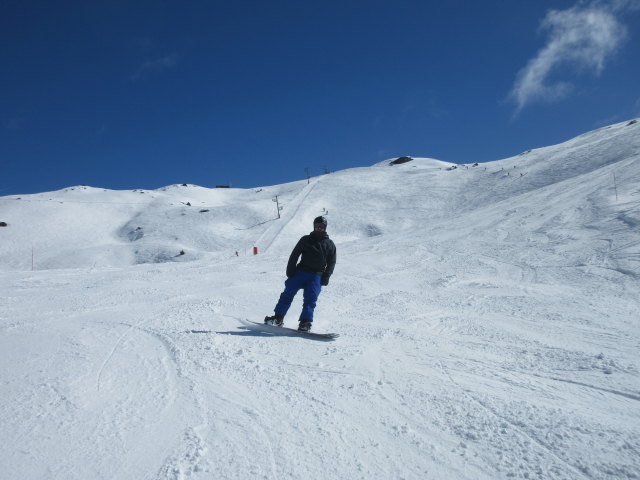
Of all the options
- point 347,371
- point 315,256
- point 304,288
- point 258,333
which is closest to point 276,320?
point 258,333

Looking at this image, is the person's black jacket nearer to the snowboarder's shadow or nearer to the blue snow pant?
the blue snow pant

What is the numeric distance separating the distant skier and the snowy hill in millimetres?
538

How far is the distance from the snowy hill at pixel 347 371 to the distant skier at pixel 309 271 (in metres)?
0.54

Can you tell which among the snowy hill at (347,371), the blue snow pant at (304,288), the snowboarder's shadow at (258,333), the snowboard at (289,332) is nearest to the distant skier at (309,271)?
the blue snow pant at (304,288)

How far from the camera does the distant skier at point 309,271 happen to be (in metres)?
5.71

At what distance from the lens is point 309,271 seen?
579cm

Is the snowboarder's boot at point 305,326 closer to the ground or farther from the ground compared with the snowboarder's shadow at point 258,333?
farther from the ground

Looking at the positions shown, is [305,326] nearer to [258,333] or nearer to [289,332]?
[289,332]

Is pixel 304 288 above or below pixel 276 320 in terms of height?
above

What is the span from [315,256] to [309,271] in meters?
0.25

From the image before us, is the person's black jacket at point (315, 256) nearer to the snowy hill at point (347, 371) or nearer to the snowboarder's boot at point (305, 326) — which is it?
the snowboarder's boot at point (305, 326)

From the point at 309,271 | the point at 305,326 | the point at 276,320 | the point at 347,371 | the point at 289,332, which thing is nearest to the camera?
the point at 347,371

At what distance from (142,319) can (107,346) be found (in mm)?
1444

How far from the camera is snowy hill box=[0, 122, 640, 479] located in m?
2.35
